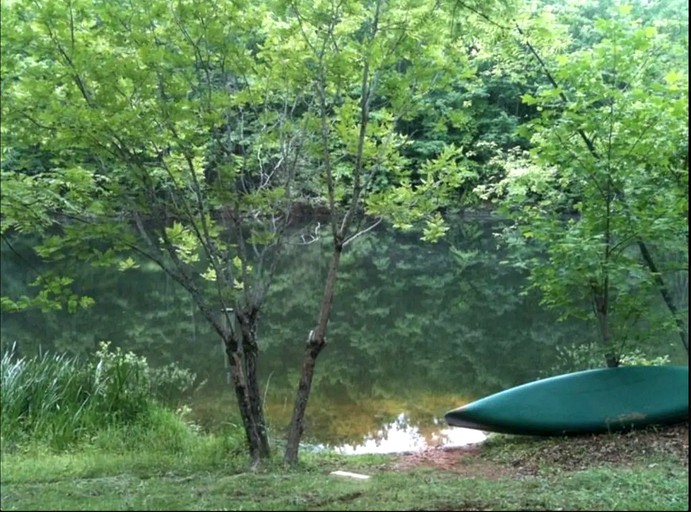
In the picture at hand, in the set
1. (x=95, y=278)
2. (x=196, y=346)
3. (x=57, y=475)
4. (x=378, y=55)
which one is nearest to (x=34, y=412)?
(x=57, y=475)

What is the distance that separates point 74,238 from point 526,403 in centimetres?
412

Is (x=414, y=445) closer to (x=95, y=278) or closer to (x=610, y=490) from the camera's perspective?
(x=610, y=490)

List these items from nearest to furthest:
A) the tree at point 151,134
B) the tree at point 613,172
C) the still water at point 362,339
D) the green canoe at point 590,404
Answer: the tree at point 151,134
the tree at point 613,172
the green canoe at point 590,404
the still water at point 362,339

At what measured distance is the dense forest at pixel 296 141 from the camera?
15.9 feet

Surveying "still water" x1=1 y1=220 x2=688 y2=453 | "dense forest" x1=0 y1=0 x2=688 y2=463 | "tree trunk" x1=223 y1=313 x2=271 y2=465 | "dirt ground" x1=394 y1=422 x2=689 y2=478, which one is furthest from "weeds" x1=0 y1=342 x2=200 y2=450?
"dirt ground" x1=394 y1=422 x2=689 y2=478

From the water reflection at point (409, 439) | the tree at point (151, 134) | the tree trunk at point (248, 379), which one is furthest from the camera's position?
the water reflection at point (409, 439)

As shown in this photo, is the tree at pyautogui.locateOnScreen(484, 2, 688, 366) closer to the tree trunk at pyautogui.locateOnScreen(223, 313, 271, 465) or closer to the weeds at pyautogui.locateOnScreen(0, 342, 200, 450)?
the tree trunk at pyautogui.locateOnScreen(223, 313, 271, 465)

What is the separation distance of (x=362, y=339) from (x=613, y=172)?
7772 mm

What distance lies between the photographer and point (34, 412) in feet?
21.9

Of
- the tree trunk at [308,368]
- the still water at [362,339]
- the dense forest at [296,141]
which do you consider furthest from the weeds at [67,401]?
the tree trunk at [308,368]

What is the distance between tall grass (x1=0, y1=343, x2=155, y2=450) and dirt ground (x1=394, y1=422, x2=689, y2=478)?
260cm

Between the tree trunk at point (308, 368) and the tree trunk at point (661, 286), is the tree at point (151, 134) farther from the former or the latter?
the tree trunk at point (661, 286)

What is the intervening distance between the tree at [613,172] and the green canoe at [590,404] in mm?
324

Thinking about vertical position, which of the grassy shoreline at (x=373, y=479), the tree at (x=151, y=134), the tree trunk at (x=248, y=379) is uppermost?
the tree at (x=151, y=134)
